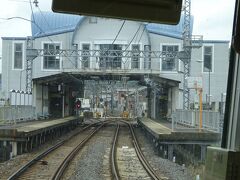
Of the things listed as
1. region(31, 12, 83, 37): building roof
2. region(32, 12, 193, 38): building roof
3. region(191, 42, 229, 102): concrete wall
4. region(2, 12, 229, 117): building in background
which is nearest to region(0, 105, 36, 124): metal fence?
region(2, 12, 229, 117): building in background

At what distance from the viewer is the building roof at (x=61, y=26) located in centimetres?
5047

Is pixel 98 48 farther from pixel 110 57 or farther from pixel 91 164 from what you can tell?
pixel 91 164

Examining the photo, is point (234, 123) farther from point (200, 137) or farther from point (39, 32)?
point (39, 32)

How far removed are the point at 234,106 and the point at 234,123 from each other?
0.16 meters

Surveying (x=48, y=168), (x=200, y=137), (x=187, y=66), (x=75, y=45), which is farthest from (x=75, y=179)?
(x=75, y=45)

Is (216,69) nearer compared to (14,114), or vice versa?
(14,114)

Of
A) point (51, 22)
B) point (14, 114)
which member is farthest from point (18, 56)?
point (14, 114)

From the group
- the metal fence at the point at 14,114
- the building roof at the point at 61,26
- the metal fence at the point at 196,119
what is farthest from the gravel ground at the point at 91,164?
the building roof at the point at 61,26

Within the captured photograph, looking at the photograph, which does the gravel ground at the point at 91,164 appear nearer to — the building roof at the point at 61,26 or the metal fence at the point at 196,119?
the metal fence at the point at 196,119

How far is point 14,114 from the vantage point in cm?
3158

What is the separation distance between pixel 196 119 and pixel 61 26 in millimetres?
30610

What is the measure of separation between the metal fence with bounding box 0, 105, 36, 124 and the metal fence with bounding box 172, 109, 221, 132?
9.90 meters

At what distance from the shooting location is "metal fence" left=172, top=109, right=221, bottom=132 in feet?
66.6

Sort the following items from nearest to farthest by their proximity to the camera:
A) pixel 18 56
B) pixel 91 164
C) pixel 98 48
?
pixel 91 164
pixel 98 48
pixel 18 56
